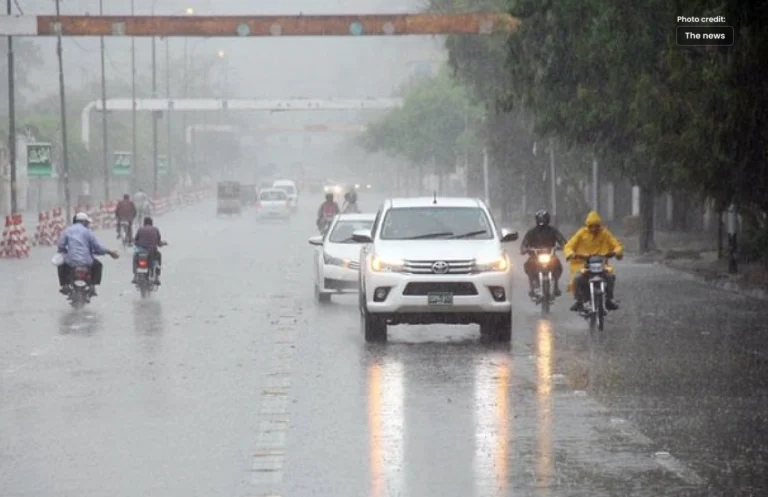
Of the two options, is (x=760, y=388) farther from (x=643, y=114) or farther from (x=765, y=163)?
(x=643, y=114)

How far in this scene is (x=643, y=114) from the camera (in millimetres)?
34875

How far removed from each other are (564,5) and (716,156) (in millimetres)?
10245

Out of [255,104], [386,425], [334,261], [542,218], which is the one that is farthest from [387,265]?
[255,104]

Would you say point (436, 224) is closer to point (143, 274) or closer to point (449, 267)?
point (449, 267)

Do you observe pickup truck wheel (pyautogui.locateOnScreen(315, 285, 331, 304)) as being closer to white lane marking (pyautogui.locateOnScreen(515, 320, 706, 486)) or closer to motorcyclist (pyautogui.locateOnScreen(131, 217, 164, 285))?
motorcyclist (pyautogui.locateOnScreen(131, 217, 164, 285))

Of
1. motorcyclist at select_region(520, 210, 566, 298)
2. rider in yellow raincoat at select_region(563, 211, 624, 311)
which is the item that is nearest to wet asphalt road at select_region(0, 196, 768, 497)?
rider in yellow raincoat at select_region(563, 211, 624, 311)

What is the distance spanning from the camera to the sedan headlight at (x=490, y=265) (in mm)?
21859

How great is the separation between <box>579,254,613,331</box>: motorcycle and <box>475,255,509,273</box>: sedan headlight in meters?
2.60

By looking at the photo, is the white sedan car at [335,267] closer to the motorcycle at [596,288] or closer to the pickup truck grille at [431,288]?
the motorcycle at [596,288]

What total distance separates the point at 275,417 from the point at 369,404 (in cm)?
114

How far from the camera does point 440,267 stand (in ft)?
71.4

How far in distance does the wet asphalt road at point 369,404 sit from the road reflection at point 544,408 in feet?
0.10

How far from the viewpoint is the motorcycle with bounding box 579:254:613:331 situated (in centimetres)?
2420

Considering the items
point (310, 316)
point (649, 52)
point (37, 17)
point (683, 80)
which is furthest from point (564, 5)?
point (37, 17)
